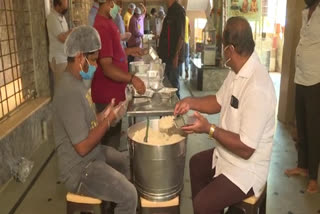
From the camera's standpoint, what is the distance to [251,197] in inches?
65.1

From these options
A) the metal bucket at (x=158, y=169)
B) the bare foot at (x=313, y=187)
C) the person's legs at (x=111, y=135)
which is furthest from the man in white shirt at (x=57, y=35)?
the bare foot at (x=313, y=187)

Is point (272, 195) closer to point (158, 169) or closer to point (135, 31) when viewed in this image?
point (158, 169)

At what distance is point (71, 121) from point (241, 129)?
844 mm

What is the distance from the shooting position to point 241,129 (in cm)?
155

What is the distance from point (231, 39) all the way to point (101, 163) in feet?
3.15

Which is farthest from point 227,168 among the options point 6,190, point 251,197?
point 6,190

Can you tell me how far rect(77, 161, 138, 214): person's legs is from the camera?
5.49ft

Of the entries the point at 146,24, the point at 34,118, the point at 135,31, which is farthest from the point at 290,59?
the point at 146,24

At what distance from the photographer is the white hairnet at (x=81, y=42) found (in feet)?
5.65

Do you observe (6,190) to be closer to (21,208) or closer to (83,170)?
(21,208)

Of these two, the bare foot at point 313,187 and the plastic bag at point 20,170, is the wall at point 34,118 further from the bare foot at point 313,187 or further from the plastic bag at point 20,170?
the bare foot at point 313,187

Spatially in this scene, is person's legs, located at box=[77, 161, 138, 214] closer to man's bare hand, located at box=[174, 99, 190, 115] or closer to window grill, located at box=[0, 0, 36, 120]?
man's bare hand, located at box=[174, 99, 190, 115]

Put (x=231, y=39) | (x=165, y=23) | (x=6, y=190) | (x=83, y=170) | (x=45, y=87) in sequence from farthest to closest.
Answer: (x=165, y=23) → (x=45, y=87) → (x=6, y=190) → (x=83, y=170) → (x=231, y=39)

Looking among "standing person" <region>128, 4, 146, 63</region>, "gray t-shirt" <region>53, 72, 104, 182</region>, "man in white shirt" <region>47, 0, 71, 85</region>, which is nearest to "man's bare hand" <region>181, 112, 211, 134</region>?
"gray t-shirt" <region>53, 72, 104, 182</region>
